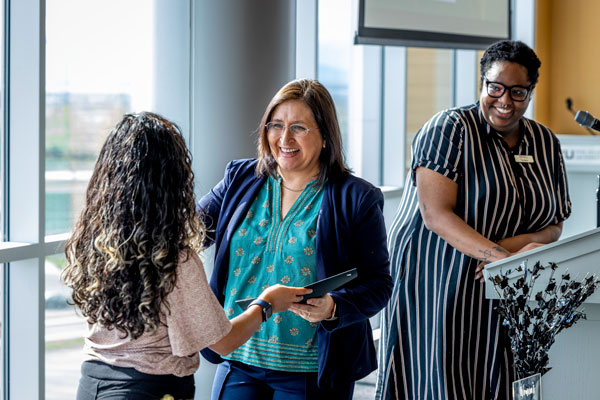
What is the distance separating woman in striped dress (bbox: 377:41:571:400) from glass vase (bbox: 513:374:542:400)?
705 mm

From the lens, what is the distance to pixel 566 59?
7.25 meters

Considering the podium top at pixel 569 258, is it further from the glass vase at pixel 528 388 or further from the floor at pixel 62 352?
Result: the floor at pixel 62 352

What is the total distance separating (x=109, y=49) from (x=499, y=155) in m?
1.69

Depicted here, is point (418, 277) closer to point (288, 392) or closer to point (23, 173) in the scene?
point (288, 392)

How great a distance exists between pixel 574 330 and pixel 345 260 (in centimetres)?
67

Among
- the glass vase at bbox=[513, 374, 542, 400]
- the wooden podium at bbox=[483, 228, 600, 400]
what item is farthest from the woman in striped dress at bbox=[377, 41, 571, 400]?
the glass vase at bbox=[513, 374, 542, 400]

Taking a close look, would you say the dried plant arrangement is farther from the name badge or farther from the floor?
the floor

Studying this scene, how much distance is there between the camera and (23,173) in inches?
107

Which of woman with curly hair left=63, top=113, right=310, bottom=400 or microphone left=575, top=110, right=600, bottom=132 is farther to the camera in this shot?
microphone left=575, top=110, right=600, bottom=132

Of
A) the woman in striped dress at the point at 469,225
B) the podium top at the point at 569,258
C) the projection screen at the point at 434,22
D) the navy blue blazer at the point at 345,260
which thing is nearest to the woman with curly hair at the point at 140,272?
the navy blue blazer at the point at 345,260

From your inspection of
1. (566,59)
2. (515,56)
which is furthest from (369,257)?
(566,59)

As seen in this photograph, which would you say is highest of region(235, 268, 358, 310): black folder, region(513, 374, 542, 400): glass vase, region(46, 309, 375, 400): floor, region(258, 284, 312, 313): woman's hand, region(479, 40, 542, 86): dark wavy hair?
region(479, 40, 542, 86): dark wavy hair

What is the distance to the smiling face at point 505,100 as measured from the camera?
2480 millimetres

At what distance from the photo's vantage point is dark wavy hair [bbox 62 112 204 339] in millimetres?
1636
